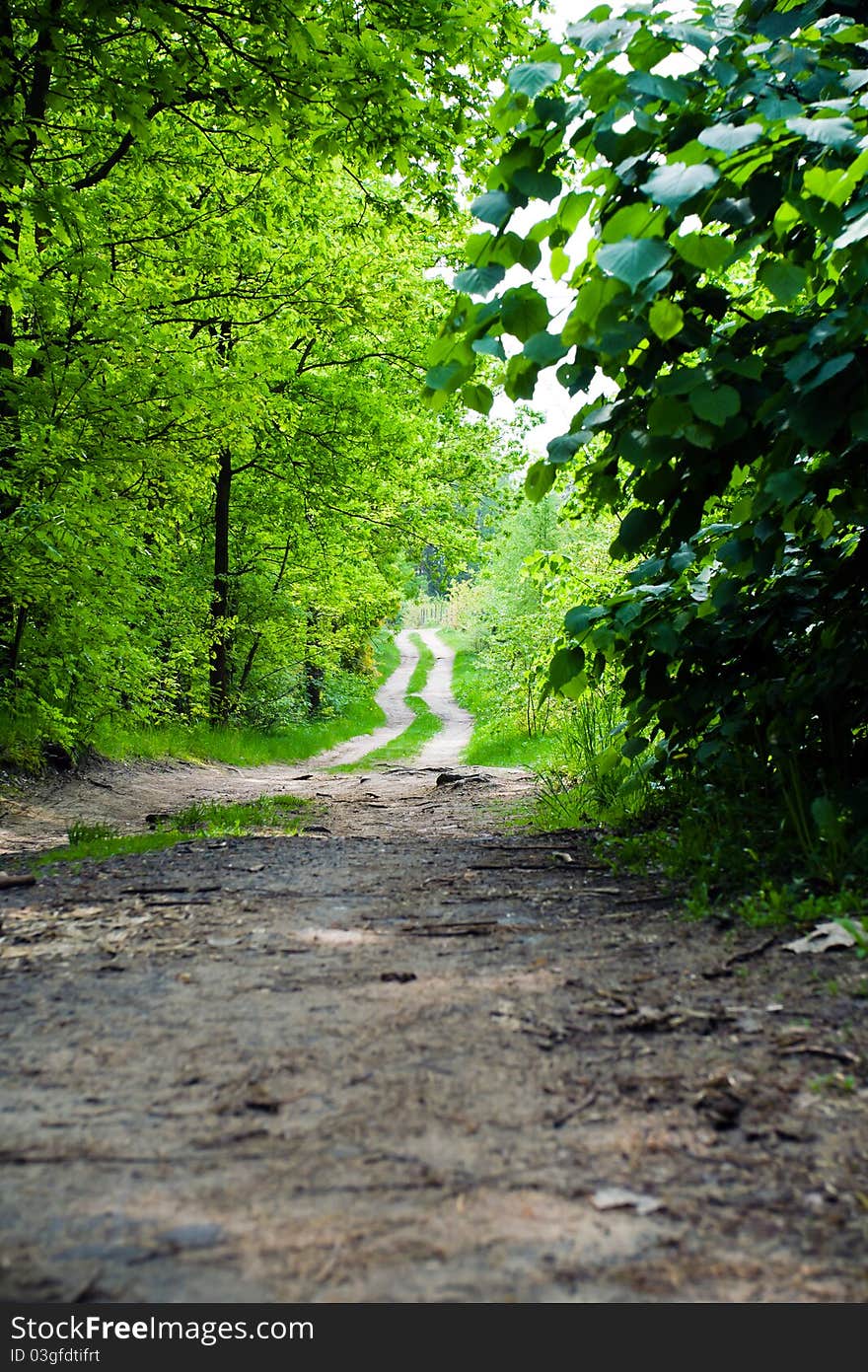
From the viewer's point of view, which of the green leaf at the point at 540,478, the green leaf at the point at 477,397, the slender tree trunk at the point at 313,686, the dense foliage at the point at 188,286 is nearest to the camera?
the green leaf at the point at 477,397

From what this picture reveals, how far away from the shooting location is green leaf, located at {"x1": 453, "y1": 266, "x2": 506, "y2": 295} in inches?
95.4

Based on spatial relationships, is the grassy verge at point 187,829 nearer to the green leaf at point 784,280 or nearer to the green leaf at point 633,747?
the green leaf at point 633,747

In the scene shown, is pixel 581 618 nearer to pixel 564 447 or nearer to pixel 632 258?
pixel 564 447

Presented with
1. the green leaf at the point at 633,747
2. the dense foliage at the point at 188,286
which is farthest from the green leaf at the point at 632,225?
the dense foliage at the point at 188,286

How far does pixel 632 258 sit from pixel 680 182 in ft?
0.69

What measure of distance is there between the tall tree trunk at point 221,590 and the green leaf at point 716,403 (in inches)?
526

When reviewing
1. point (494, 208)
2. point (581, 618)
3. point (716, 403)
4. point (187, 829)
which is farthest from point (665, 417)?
point (187, 829)

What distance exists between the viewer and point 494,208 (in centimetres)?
242

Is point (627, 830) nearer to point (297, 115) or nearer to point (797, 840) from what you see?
point (797, 840)

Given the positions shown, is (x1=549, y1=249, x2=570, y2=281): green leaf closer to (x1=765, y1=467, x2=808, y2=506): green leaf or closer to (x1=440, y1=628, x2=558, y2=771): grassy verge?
(x1=765, y1=467, x2=808, y2=506): green leaf

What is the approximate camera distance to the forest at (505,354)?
2490 mm
